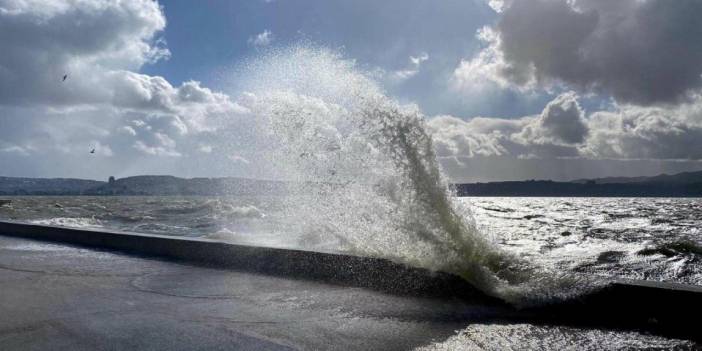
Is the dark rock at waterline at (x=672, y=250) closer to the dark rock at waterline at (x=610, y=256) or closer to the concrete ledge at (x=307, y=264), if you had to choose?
the dark rock at waterline at (x=610, y=256)

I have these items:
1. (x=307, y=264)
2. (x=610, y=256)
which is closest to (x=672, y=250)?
(x=610, y=256)

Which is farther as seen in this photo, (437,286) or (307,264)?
(307,264)

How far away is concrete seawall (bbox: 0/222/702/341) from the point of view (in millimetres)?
3016

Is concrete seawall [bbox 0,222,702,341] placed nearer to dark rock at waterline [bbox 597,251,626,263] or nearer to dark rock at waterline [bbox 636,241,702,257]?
dark rock at waterline [bbox 597,251,626,263]

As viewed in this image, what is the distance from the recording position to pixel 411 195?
5848 millimetres

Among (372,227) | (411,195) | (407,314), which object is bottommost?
(407,314)

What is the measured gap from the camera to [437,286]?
4023mm

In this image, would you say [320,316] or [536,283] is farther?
[536,283]

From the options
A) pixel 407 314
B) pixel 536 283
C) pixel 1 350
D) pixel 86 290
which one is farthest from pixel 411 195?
pixel 1 350

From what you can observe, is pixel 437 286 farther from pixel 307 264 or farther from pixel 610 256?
pixel 610 256

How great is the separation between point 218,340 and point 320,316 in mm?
761

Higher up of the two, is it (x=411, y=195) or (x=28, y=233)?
(x=411, y=195)

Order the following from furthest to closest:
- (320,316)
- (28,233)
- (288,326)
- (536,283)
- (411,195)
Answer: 1. (28,233)
2. (411,195)
3. (536,283)
4. (320,316)
5. (288,326)

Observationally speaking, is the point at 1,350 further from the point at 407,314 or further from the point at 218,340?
the point at 407,314
